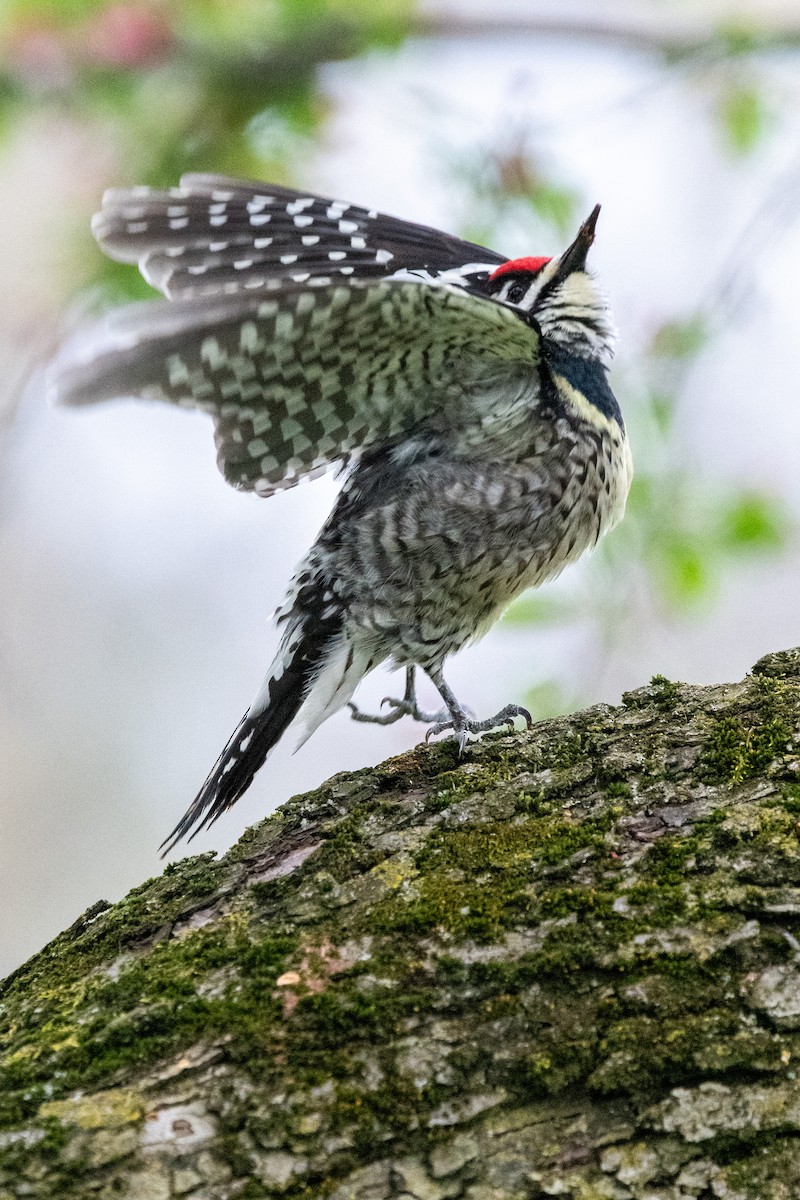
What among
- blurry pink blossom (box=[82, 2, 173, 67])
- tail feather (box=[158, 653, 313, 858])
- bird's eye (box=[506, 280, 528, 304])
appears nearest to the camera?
tail feather (box=[158, 653, 313, 858])

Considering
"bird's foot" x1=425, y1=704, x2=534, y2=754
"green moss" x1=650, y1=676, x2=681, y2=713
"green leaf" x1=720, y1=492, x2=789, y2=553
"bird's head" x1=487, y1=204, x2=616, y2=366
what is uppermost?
"bird's head" x1=487, y1=204, x2=616, y2=366

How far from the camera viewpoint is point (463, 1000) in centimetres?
183

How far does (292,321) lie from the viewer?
281 centimetres

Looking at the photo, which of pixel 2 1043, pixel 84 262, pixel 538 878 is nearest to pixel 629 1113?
pixel 538 878

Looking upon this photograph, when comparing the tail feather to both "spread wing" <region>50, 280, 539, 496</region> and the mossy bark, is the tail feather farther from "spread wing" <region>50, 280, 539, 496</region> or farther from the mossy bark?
the mossy bark

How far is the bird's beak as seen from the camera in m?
3.59

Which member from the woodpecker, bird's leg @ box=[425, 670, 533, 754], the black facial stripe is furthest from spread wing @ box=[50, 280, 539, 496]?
bird's leg @ box=[425, 670, 533, 754]

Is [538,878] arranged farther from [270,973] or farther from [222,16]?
[222,16]

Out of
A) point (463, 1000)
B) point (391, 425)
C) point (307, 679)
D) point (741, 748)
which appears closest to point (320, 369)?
point (391, 425)

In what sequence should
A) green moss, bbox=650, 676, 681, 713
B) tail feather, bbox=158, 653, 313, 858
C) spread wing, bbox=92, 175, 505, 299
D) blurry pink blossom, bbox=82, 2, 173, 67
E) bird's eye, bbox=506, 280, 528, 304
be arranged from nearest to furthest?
green moss, bbox=650, 676, 681, 713, spread wing, bbox=92, 175, 505, 299, tail feather, bbox=158, 653, 313, 858, bird's eye, bbox=506, 280, 528, 304, blurry pink blossom, bbox=82, 2, 173, 67

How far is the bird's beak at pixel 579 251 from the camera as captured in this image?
3592mm

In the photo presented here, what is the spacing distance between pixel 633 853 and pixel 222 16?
3.72 m

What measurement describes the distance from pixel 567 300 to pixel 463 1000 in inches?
102

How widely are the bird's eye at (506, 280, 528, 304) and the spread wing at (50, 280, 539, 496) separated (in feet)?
1.89
